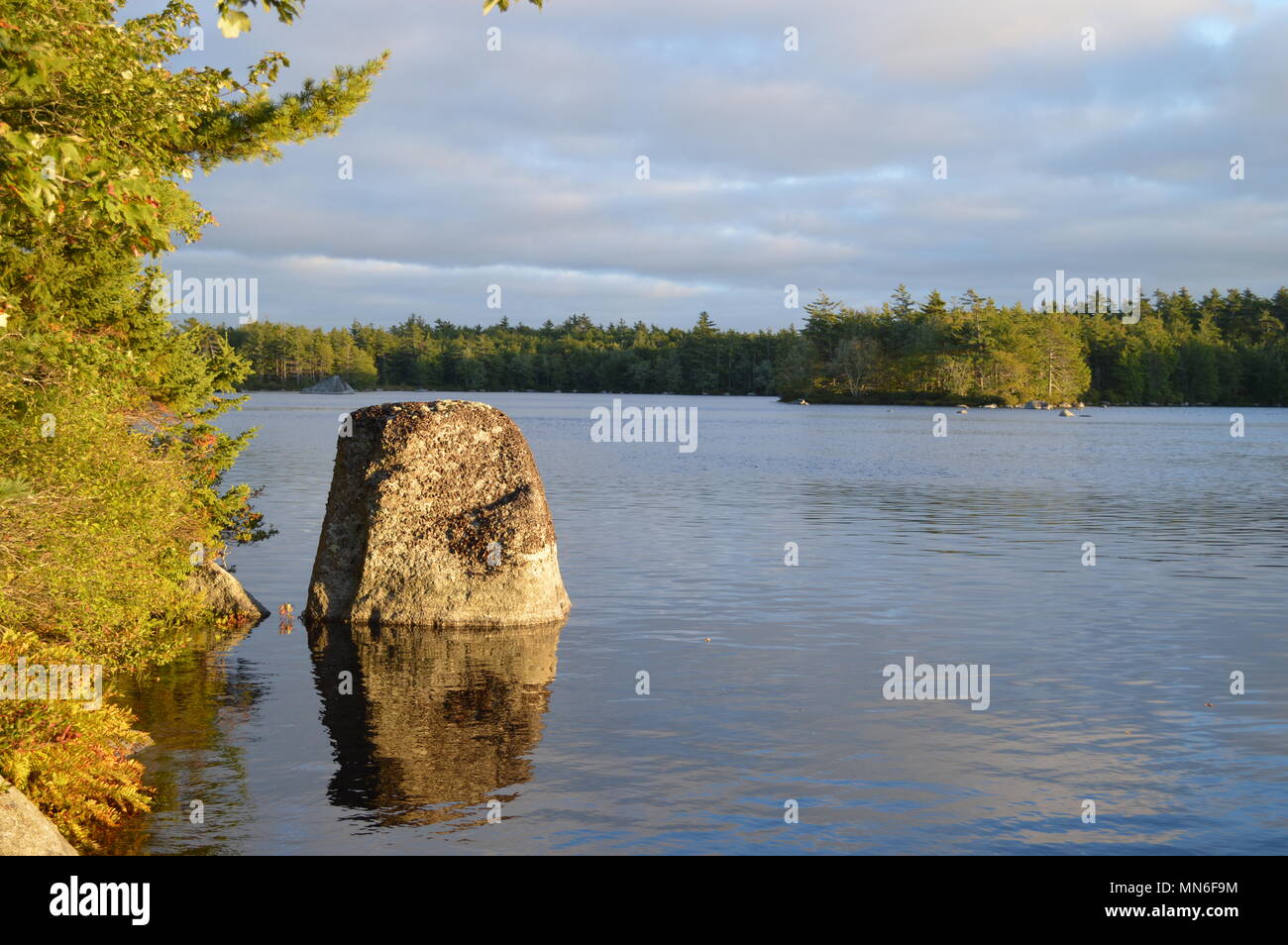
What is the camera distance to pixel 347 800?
1180 centimetres

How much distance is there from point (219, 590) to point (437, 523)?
4623mm

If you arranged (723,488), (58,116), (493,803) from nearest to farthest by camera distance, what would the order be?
(58,116)
(493,803)
(723,488)

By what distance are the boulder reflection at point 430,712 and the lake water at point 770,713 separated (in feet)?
0.18

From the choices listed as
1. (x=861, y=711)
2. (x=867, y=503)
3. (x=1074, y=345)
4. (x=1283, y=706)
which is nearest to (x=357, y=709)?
(x=861, y=711)

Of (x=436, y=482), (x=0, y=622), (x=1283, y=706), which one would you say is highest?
(x=436, y=482)

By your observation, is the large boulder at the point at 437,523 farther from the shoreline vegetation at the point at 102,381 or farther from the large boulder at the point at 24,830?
the large boulder at the point at 24,830

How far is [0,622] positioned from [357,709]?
165 inches

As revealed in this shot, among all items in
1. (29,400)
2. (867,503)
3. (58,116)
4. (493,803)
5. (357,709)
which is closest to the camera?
(58,116)

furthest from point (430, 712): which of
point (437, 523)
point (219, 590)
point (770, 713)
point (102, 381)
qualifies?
point (219, 590)

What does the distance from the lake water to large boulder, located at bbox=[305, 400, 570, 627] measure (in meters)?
0.69

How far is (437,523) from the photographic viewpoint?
19438 millimetres

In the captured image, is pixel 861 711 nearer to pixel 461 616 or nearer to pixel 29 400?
pixel 461 616

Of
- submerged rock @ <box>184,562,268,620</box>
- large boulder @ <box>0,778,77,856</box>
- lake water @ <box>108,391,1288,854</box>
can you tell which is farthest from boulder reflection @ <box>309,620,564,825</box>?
large boulder @ <box>0,778,77,856</box>

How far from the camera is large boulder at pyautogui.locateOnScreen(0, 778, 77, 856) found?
9172 millimetres
